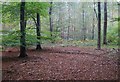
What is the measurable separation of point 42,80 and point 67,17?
31217 millimetres

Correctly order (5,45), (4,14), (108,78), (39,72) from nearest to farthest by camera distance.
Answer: (108,78)
(39,72)
(5,45)
(4,14)

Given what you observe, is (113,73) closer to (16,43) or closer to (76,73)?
(76,73)

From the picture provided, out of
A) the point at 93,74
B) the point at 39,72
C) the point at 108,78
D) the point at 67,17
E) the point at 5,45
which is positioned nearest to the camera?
the point at 108,78

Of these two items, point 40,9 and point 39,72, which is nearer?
point 39,72

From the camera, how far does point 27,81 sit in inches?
255

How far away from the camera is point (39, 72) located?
24.1ft

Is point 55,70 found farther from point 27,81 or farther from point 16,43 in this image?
point 16,43

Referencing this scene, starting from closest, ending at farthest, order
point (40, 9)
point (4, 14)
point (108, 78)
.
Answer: point (108, 78), point (4, 14), point (40, 9)

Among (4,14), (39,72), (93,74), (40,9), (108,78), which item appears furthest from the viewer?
(40,9)

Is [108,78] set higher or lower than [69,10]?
lower

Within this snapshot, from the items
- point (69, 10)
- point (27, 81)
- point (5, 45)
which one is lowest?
point (27, 81)

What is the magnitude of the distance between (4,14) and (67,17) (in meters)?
25.6

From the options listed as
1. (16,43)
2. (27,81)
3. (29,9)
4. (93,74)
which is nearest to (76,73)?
(93,74)

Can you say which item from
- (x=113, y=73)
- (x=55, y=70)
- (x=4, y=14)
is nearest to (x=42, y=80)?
(x=55, y=70)
